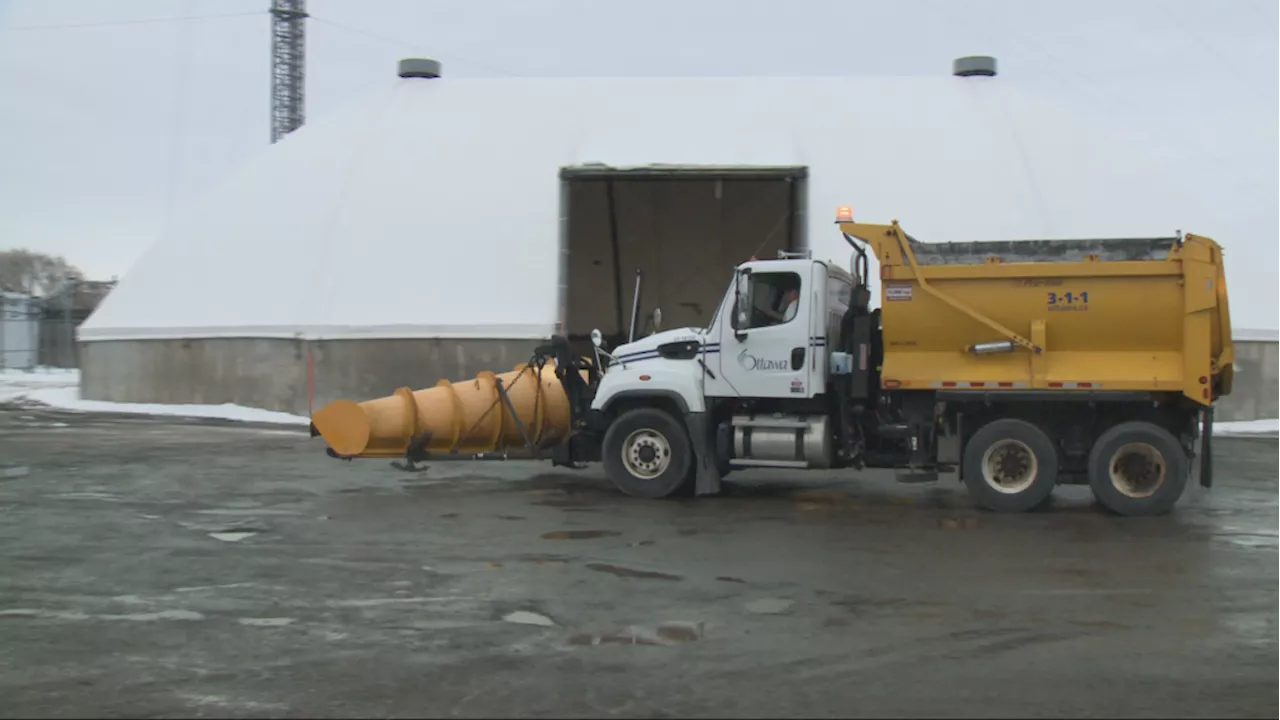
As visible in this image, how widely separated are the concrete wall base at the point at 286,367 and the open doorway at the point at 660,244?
17.6 ft

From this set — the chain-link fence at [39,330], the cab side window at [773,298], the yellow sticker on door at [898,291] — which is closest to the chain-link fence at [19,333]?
the chain-link fence at [39,330]

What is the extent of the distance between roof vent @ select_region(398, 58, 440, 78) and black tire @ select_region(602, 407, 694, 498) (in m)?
20.5

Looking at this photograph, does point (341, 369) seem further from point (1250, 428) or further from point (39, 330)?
point (39, 330)

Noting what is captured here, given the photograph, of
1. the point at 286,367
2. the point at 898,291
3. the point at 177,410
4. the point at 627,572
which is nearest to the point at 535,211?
the point at 286,367

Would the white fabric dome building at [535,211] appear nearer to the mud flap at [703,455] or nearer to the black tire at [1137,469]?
the mud flap at [703,455]

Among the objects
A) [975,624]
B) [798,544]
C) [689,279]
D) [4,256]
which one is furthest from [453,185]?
[4,256]

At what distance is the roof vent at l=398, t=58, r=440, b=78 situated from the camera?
100ft

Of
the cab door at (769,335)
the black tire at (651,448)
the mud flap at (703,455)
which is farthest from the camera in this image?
the black tire at (651,448)

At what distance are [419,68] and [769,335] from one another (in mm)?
21132

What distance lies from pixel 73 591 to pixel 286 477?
21.9 feet

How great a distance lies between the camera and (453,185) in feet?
86.8

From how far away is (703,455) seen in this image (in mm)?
12492

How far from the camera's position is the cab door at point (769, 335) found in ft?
40.0

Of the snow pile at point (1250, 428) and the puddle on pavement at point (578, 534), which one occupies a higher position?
the snow pile at point (1250, 428)
